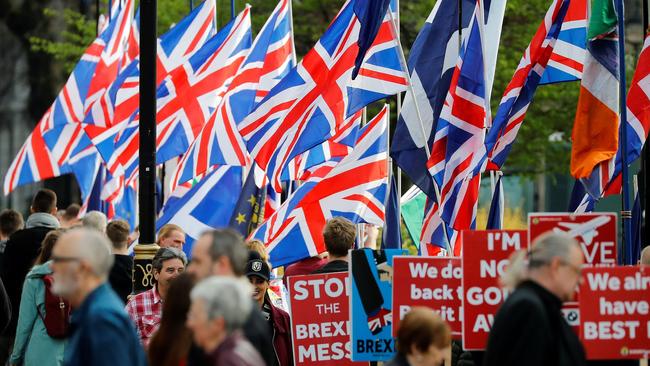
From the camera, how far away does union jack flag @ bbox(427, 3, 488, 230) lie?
40.3 feet

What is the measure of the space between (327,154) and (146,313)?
721 centimetres

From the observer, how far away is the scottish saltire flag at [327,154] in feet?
50.8

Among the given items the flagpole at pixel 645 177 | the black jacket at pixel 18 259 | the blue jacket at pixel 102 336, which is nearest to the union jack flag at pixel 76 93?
the black jacket at pixel 18 259

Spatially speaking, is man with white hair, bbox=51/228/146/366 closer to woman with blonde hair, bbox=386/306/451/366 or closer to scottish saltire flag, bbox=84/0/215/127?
woman with blonde hair, bbox=386/306/451/366

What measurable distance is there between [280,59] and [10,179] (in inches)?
242

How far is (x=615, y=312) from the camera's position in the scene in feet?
26.3

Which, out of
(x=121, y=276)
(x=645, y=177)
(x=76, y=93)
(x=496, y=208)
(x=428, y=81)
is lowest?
(x=121, y=276)

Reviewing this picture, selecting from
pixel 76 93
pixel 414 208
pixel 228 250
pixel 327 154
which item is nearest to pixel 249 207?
pixel 327 154

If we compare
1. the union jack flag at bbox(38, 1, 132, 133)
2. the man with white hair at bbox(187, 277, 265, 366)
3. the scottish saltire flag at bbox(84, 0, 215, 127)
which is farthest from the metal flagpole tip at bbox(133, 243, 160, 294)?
the union jack flag at bbox(38, 1, 132, 133)

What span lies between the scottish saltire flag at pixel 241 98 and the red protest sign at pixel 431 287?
6.84 meters

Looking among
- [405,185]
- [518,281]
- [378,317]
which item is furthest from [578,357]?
[405,185]

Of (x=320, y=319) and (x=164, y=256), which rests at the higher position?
(x=164, y=256)

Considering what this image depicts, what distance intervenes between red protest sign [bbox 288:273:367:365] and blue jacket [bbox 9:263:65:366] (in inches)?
70.5

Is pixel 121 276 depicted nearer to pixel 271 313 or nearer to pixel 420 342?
pixel 271 313
